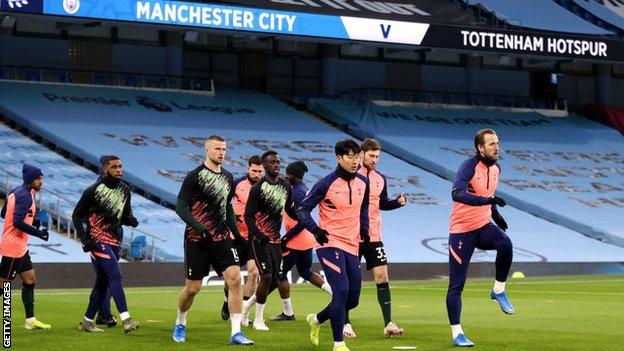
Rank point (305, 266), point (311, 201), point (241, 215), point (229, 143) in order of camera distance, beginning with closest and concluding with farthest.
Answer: point (311, 201)
point (305, 266)
point (241, 215)
point (229, 143)

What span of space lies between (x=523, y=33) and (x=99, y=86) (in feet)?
58.2

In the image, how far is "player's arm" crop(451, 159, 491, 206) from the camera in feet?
49.6

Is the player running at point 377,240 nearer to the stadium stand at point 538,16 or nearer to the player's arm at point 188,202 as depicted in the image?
the player's arm at point 188,202

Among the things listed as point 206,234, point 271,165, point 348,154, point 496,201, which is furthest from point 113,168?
point 496,201

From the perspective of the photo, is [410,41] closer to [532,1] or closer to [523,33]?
[523,33]

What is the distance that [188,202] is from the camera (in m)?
16.2

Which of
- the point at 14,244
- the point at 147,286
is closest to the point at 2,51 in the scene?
the point at 147,286

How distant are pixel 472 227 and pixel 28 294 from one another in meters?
6.90

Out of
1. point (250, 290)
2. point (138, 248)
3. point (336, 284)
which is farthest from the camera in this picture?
point (138, 248)

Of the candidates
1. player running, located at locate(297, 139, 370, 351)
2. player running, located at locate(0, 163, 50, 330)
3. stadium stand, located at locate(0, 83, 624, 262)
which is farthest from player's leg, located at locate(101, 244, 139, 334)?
stadium stand, located at locate(0, 83, 624, 262)

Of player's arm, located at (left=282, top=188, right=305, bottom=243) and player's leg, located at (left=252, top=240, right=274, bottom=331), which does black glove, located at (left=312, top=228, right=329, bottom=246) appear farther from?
player's arm, located at (left=282, top=188, right=305, bottom=243)

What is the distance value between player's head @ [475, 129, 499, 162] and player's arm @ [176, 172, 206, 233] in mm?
3451

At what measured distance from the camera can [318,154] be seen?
50.2 meters

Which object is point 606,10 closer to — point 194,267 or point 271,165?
point 271,165
